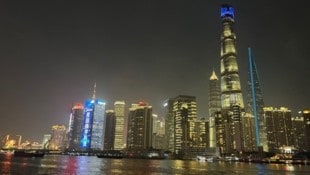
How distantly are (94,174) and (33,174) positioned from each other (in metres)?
15.4

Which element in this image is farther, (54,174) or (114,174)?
(114,174)

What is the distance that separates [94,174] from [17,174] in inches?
748

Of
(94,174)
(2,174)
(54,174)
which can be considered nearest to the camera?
(2,174)

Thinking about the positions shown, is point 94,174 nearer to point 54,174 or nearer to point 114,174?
point 114,174

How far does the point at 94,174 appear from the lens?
283 feet

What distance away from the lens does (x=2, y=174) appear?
2958 inches

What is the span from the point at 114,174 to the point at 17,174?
78.2 feet

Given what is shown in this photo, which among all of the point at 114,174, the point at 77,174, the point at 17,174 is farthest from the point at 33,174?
the point at 114,174

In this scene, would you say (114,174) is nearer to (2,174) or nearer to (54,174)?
(54,174)

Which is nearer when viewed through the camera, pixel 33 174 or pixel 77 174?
pixel 33 174

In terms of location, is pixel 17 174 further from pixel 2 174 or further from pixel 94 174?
pixel 94 174

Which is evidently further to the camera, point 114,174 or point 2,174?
point 114,174

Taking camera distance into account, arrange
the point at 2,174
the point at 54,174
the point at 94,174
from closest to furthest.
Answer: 1. the point at 2,174
2. the point at 54,174
3. the point at 94,174

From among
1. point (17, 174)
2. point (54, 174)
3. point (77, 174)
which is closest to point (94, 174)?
point (77, 174)
